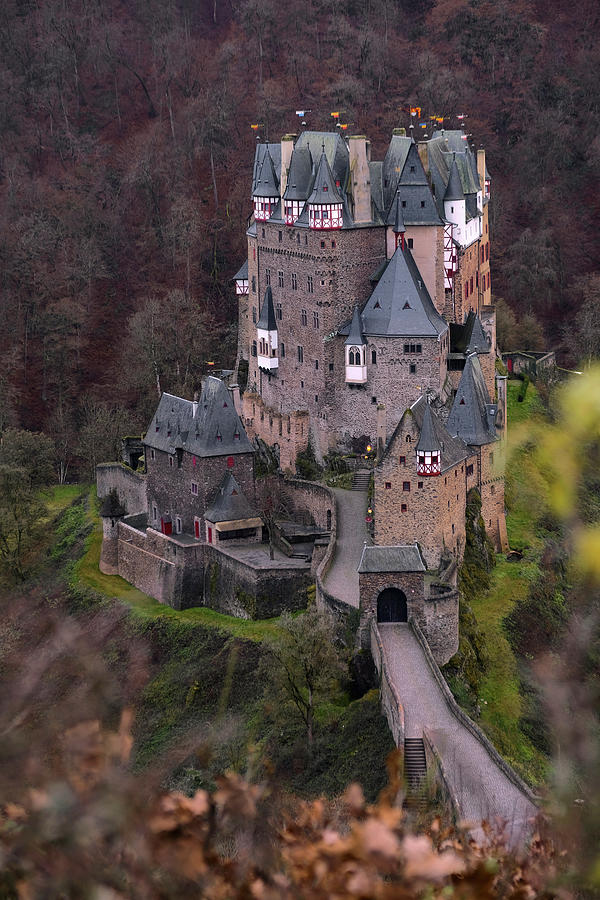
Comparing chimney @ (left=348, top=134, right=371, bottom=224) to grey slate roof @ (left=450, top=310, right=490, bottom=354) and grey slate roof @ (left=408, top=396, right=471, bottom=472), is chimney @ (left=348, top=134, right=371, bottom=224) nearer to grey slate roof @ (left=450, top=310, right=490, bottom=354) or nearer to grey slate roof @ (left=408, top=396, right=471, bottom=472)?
grey slate roof @ (left=450, top=310, right=490, bottom=354)

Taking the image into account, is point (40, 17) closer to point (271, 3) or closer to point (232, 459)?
point (271, 3)

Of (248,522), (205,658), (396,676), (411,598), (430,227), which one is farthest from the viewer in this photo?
(430,227)

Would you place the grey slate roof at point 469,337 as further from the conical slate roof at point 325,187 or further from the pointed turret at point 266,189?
the pointed turret at point 266,189

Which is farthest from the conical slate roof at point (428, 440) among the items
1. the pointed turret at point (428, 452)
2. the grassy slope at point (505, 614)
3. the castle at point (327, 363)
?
the grassy slope at point (505, 614)

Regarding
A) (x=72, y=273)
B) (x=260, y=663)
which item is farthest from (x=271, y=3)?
(x=260, y=663)

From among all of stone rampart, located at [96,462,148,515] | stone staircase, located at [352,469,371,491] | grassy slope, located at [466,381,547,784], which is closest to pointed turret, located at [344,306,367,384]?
stone staircase, located at [352,469,371,491]

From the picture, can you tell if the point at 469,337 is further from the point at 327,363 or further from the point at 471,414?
the point at 471,414
